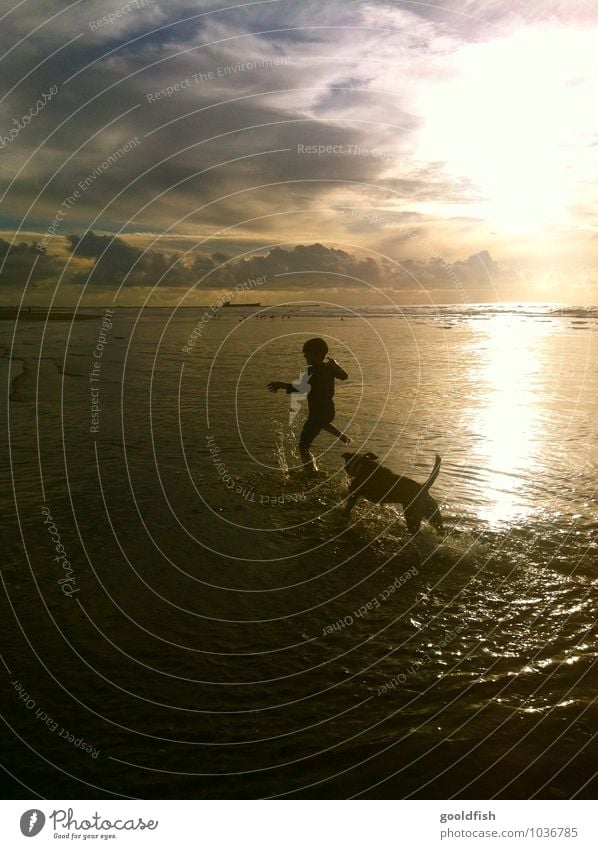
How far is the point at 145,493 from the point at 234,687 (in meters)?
5.53

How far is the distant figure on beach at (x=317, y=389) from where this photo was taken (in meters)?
11.3

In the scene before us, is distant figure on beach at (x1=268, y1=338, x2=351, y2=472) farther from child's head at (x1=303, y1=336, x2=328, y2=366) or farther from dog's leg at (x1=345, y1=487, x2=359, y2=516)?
dog's leg at (x1=345, y1=487, x2=359, y2=516)

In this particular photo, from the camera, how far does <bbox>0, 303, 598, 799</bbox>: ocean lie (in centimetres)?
466

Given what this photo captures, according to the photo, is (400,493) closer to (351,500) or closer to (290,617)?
(351,500)

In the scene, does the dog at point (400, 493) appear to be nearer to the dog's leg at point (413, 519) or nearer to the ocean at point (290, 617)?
the dog's leg at point (413, 519)

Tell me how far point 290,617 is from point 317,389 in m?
5.45

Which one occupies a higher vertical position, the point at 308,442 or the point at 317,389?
the point at 317,389

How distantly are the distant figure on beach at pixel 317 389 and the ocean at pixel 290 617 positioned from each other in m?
0.60

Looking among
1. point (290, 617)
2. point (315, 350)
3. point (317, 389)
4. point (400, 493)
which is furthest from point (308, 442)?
point (290, 617)

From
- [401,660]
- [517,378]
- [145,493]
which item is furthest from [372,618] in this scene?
[517,378]

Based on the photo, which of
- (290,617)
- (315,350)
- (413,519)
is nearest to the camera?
(290,617)

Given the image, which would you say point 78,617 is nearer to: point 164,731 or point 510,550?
point 164,731

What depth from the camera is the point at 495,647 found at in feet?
19.8

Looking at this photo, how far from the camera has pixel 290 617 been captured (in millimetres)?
6695
